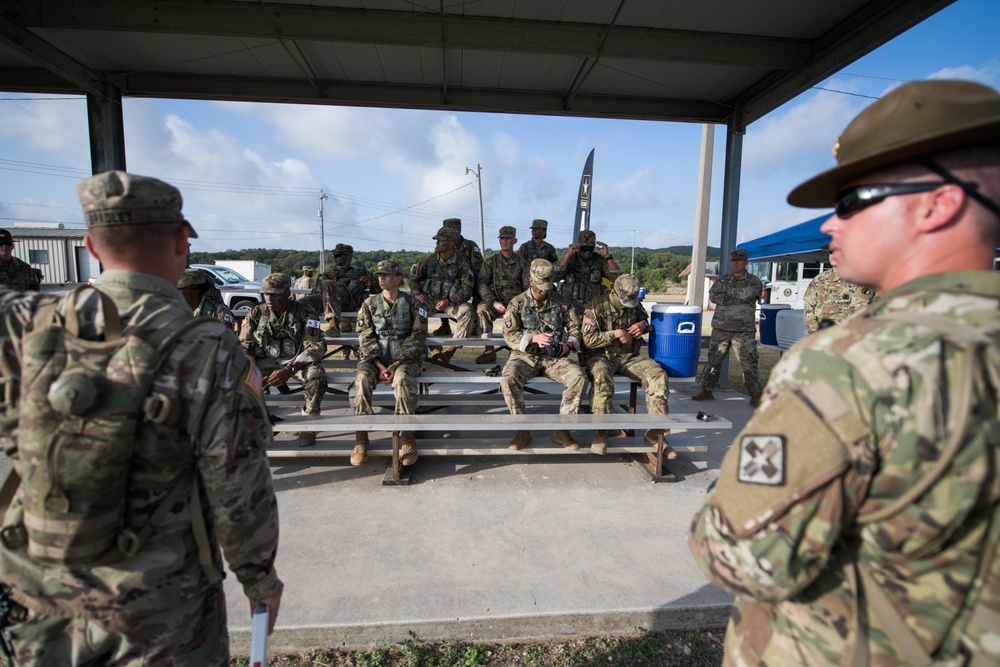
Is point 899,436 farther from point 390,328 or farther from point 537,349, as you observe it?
point 390,328

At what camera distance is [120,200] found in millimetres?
1233

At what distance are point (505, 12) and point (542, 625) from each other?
5554mm

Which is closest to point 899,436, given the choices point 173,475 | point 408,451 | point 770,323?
point 173,475

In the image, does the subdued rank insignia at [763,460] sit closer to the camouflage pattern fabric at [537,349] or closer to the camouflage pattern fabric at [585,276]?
the camouflage pattern fabric at [537,349]

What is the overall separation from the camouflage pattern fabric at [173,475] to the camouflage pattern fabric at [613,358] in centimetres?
367

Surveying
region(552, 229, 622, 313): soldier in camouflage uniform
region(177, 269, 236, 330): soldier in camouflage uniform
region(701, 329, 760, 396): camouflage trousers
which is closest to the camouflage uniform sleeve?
region(177, 269, 236, 330): soldier in camouflage uniform

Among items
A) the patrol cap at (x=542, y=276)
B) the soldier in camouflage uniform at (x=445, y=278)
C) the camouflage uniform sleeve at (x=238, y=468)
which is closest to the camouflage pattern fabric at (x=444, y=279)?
the soldier in camouflage uniform at (x=445, y=278)

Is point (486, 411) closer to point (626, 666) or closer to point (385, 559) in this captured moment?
point (385, 559)

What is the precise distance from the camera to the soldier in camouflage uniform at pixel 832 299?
17.9 feet

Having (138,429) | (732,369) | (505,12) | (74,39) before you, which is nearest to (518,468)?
(138,429)

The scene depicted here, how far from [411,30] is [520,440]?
4409 millimetres

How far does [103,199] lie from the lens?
4.03ft

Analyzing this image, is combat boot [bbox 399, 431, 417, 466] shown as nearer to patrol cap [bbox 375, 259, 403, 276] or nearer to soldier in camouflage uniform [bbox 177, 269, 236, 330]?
patrol cap [bbox 375, 259, 403, 276]

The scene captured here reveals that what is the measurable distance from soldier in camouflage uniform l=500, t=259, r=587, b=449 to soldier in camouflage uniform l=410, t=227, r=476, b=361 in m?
1.37
